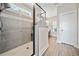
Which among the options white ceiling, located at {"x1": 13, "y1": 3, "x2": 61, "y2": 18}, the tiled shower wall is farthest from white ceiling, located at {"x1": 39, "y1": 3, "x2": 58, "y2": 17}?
the tiled shower wall

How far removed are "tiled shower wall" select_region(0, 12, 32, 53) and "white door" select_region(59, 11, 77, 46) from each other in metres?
0.58

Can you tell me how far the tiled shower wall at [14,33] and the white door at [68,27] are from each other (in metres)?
0.58

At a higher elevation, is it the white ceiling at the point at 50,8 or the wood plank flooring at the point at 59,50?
the white ceiling at the point at 50,8

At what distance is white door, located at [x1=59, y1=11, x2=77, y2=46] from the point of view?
1.64 meters

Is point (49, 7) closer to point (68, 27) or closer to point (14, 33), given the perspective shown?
point (68, 27)

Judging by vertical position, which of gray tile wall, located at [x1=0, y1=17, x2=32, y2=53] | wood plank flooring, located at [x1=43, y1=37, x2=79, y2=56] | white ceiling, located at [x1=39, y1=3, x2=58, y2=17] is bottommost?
wood plank flooring, located at [x1=43, y1=37, x2=79, y2=56]

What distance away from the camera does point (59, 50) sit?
1.58 metres

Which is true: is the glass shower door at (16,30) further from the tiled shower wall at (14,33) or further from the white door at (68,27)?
the white door at (68,27)

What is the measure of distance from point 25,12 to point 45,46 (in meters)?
0.72

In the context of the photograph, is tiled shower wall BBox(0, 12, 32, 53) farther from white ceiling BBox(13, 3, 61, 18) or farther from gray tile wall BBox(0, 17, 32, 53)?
white ceiling BBox(13, 3, 61, 18)

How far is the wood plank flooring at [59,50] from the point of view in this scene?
1508 millimetres

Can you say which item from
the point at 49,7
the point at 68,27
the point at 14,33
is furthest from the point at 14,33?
the point at 68,27

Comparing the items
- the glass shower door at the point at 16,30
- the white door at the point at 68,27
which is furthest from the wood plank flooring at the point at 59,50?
the glass shower door at the point at 16,30

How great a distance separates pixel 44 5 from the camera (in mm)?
1522
